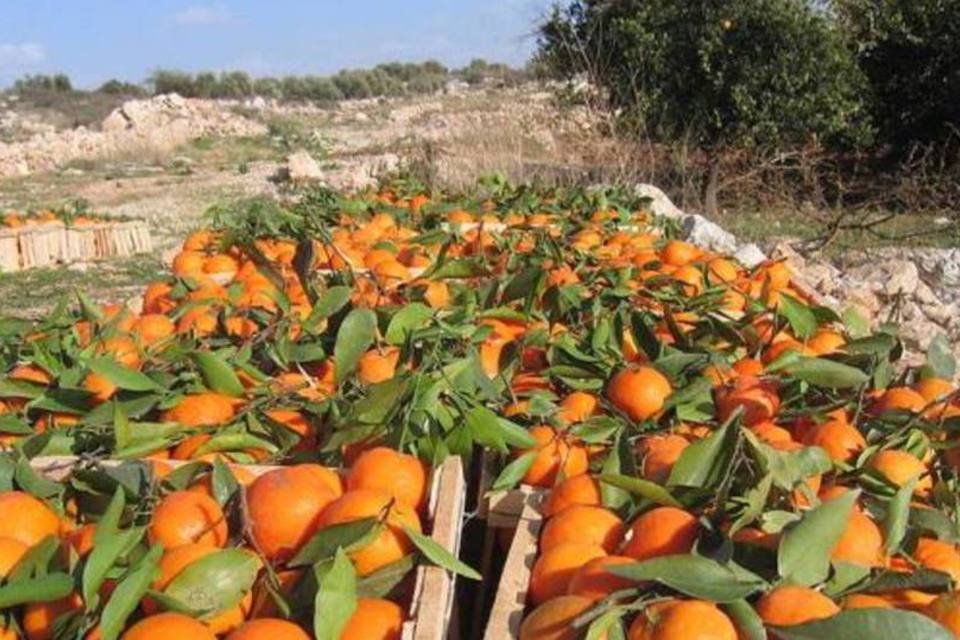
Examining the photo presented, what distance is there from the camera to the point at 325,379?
80.3 inches

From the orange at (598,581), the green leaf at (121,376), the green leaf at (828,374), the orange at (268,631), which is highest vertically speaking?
the green leaf at (121,376)

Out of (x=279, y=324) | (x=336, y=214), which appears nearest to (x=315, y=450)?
(x=279, y=324)

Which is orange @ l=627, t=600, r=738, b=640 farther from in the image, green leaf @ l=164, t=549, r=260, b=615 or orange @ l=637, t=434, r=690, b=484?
green leaf @ l=164, t=549, r=260, b=615

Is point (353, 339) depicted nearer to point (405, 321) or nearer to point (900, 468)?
point (405, 321)

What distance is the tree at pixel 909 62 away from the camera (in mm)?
12078

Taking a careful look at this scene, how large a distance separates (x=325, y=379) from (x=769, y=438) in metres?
0.89

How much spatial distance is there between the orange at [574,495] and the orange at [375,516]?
0.73 feet

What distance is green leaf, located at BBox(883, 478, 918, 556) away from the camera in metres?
1.35

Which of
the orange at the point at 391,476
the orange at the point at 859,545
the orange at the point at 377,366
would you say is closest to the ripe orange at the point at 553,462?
the orange at the point at 391,476

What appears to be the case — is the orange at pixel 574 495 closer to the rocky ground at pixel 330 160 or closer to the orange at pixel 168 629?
the orange at pixel 168 629

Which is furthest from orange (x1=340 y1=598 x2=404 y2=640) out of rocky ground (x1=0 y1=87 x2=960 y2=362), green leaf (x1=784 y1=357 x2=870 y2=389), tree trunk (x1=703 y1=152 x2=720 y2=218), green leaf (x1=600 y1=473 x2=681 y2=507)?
tree trunk (x1=703 y1=152 x2=720 y2=218)

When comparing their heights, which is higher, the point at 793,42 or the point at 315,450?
the point at 793,42

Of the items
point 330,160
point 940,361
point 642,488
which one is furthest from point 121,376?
point 330,160

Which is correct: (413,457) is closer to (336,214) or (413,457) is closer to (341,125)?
(336,214)
